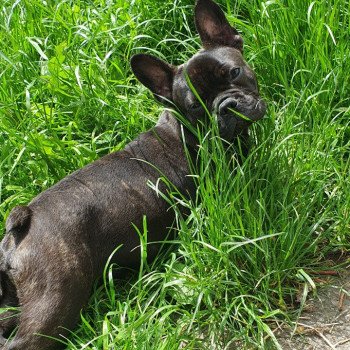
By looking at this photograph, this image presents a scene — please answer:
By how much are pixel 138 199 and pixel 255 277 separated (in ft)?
2.76

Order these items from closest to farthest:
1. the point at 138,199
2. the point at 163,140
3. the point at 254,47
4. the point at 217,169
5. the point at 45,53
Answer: the point at 217,169 < the point at 138,199 < the point at 163,140 < the point at 254,47 < the point at 45,53

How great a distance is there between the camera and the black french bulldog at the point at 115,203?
4.09 meters

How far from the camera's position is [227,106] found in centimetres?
452

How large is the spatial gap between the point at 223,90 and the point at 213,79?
3.9 inches

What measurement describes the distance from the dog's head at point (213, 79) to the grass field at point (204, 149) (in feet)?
0.57

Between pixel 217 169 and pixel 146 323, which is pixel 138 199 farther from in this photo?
pixel 146 323

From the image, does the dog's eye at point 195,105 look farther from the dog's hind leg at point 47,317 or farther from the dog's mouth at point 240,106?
the dog's hind leg at point 47,317

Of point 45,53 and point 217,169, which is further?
point 45,53

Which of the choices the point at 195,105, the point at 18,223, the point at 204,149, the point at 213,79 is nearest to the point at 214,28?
the point at 213,79

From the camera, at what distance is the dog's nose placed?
4508 millimetres

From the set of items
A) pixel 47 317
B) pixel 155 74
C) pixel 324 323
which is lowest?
pixel 324 323

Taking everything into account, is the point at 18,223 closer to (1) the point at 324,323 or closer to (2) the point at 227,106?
(2) the point at 227,106

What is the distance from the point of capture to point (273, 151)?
4410mm

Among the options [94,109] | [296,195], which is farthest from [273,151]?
[94,109]
